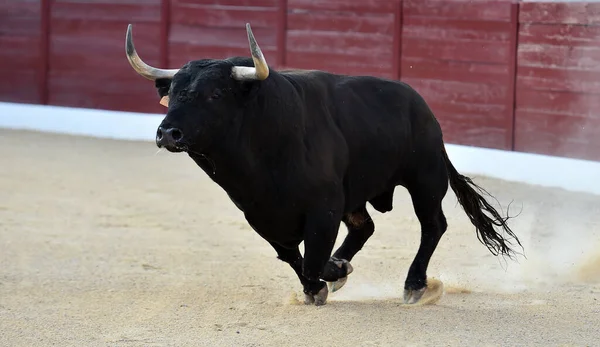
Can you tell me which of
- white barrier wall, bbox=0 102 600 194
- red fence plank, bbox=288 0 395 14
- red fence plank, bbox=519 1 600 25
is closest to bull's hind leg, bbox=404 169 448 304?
white barrier wall, bbox=0 102 600 194

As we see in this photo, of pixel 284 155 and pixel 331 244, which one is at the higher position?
pixel 284 155

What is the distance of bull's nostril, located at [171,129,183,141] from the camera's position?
3.88m

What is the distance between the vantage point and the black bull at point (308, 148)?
407cm

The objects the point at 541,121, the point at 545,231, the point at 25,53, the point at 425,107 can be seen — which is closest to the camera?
the point at 425,107

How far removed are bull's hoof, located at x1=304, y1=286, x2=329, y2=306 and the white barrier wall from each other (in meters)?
3.65

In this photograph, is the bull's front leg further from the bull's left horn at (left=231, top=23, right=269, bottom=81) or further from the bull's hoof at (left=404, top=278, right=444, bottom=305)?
the bull's left horn at (left=231, top=23, right=269, bottom=81)

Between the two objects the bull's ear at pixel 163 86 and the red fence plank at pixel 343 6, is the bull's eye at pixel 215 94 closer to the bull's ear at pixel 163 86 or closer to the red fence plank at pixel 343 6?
the bull's ear at pixel 163 86

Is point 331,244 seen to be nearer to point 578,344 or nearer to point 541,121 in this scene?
point 578,344

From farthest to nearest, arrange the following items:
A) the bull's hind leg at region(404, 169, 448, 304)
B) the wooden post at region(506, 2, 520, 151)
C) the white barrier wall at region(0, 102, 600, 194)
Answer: the wooden post at region(506, 2, 520, 151)
the white barrier wall at region(0, 102, 600, 194)
the bull's hind leg at region(404, 169, 448, 304)

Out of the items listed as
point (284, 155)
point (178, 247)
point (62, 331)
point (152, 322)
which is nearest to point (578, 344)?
point (284, 155)

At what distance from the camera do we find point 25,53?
38.7 ft

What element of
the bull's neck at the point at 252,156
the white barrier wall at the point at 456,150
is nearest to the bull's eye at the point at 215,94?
the bull's neck at the point at 252,156

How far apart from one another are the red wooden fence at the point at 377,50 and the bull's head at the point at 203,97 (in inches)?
177

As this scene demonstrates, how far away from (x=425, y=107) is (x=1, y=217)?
2890 mm
